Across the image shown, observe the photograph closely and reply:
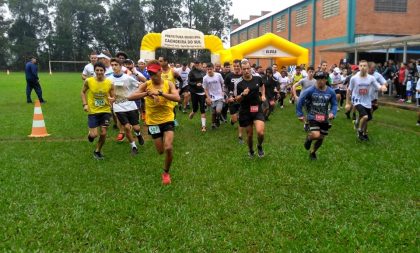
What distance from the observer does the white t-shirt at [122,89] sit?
7.89 meters

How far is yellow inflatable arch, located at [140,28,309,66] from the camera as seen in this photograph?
2050 cm

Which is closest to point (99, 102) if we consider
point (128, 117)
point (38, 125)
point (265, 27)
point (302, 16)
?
point (128, 117)

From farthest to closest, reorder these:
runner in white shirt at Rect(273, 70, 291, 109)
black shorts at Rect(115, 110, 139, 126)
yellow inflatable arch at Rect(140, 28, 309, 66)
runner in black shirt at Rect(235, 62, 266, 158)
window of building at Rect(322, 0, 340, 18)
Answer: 1. window of building at Rect(322, 0, 340, 18)
2. yellow inflatable arch at Rect(140, 28, 309, 66)
3. runner in white shirt at Rect(273, 70, 291, 109)
4. black shorts at Rect(115, 110, 139, 126)
5. runner in black shirt at Rect(235, 62, 266, 158)

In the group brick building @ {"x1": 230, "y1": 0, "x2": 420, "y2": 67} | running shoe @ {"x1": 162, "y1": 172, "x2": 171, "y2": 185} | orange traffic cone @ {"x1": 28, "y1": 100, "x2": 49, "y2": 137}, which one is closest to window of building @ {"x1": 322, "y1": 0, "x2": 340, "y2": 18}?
brick building @ {"x1": 230, "y1": 0, "x2": 420, "y2": 67}

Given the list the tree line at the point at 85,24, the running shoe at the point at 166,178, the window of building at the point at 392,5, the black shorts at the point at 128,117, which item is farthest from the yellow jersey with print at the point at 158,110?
the tree line at the point at 85,24

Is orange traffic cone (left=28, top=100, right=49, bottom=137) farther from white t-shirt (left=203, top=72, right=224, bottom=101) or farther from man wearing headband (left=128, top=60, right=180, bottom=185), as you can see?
man wearing headband (left=128, top=60, right=180, bottom=185)

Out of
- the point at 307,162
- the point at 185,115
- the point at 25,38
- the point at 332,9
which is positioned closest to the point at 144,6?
the point at 25,38

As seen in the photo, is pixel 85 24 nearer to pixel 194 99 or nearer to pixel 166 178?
pixel 194 99

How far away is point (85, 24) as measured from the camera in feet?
234

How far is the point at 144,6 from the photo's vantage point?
72.5 metres

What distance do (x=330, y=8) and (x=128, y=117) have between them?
2973 cm

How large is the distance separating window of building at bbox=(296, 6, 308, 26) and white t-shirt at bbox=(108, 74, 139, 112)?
33.9 metres

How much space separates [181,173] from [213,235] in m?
2.38

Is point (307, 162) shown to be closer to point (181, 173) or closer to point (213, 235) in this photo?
point (181, 173)
